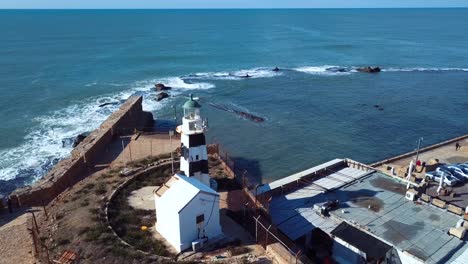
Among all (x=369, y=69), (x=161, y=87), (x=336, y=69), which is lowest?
(x=161, y=87)

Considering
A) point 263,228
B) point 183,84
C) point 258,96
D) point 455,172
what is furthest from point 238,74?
point 263,228

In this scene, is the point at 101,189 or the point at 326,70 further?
the point at 326,70

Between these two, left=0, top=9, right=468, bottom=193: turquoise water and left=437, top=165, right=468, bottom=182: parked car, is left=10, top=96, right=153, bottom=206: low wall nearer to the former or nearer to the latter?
left=0, top=9, right=468, bottom=193: turquoise water

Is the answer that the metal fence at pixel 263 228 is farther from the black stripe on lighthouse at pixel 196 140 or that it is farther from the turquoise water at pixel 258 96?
the turquoise water at pixel 258 96

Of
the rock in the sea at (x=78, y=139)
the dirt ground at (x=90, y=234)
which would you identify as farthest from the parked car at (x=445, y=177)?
the rock in the sea at (x=78, y=139)

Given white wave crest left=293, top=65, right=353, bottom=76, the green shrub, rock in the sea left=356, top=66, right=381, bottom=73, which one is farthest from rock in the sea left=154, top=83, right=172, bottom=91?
rock in the sea left=356, top=66, right=381, bottom=73

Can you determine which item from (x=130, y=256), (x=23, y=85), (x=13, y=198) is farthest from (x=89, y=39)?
(x=130, y=256)

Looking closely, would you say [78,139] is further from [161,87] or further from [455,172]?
[455,172]

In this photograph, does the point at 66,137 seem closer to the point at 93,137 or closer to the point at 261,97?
the point at 93,137
